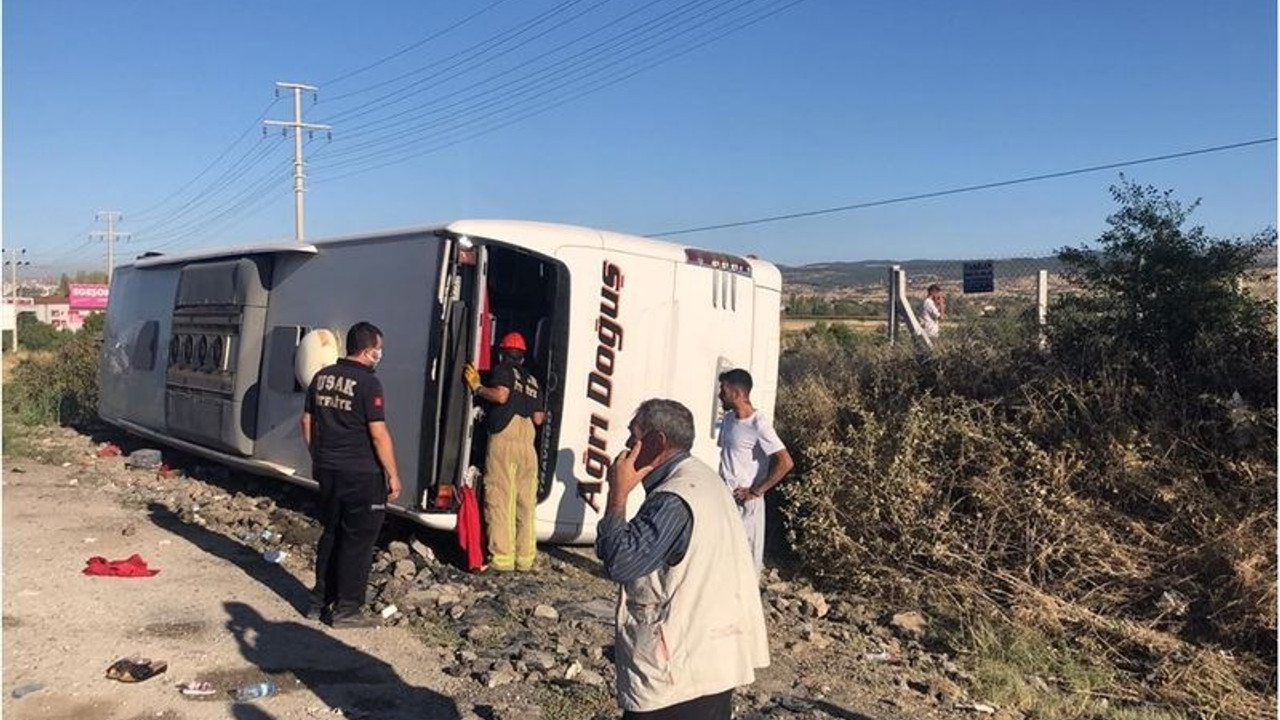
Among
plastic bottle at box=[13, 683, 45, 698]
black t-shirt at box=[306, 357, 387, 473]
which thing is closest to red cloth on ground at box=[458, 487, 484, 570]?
black t-shirt at box=[306, 357, 387, 473]

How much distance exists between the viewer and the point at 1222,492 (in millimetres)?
6918

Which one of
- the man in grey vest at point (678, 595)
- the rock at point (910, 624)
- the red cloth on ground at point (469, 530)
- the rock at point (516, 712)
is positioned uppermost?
the man in grey vest at point (678, 595)

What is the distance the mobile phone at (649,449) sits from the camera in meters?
3.42

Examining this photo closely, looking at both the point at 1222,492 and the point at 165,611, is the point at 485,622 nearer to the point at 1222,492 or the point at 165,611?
the point at 165,611

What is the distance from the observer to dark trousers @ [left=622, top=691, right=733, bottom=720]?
325 cm

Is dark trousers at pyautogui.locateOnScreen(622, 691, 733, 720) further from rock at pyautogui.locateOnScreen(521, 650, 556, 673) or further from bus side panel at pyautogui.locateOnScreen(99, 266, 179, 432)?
bus side panel at pyautogui.locateOnScreen(99, 266, 179, 432)

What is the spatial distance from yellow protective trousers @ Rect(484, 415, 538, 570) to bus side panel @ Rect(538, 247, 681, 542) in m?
0.18

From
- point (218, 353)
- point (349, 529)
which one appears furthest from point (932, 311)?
point (349, 529)

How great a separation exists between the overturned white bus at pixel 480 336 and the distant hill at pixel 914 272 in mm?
1641

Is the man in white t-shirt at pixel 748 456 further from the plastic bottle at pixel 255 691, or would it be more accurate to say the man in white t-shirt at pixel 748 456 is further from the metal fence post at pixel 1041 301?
the metal fence post at pixel 1041 301

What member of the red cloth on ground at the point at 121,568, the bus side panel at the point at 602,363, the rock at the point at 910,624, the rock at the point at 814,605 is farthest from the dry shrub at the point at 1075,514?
the red cloth on ground at the point at 121,568

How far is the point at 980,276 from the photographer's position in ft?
39.1

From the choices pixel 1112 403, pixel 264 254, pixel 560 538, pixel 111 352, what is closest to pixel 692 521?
pixel 560 538

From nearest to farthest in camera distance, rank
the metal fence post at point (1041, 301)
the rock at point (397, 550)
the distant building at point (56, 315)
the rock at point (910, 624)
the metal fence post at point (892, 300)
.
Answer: the rock at point (910, 624)
the rock at point (397, 550)
the metal fence post at point (1041, 301)
the metal fence post at point (892, 300)
the distant building at point (56, 315)
